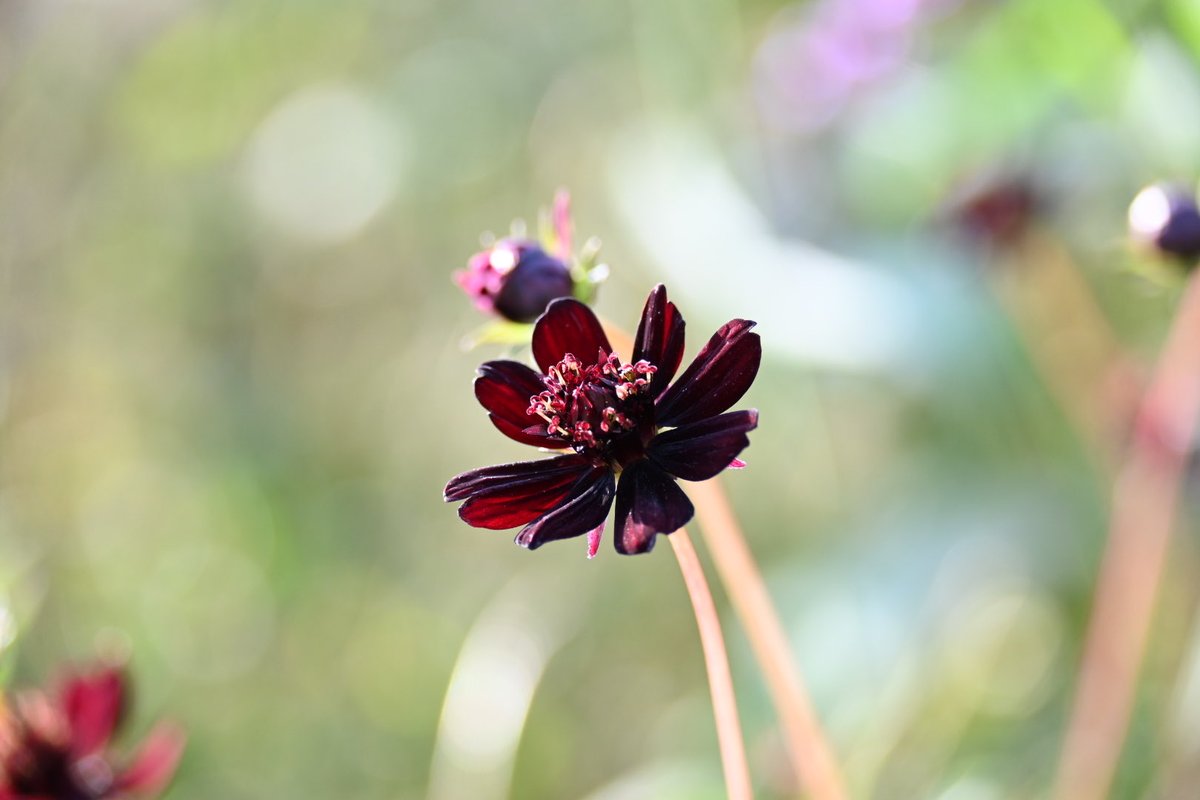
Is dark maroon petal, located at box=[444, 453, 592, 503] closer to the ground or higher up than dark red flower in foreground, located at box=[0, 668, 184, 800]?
higher up

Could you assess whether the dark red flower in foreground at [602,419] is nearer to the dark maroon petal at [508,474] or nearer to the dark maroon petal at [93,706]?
the dark maroon petal at [508,474]

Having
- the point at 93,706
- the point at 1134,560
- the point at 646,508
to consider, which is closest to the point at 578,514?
the point at 646,508

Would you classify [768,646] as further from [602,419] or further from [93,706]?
[93,706]

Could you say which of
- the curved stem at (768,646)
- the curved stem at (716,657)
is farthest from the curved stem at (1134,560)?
the curved stem at (716,657)

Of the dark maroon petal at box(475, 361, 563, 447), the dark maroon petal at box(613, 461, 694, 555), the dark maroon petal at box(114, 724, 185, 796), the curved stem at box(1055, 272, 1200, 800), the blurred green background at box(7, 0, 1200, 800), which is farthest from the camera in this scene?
the blurred green background at box(7, 0, 1200, 800)

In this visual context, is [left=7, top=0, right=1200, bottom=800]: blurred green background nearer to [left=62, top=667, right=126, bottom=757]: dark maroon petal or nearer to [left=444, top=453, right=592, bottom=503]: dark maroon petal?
[left=62, top=667, right=126, bottom=757]: dark maroon petal

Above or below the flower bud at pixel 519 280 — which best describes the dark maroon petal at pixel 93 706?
below

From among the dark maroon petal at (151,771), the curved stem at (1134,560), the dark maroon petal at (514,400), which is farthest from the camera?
the curved stem at (1134,560)

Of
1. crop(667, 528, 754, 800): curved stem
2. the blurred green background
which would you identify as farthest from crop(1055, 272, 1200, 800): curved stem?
crop(667, 528, 754, 800): curved stem

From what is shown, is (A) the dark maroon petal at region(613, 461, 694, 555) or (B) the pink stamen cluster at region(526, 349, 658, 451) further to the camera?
(B) the pink stamen cluster at region(526, 349, 658, 451)
